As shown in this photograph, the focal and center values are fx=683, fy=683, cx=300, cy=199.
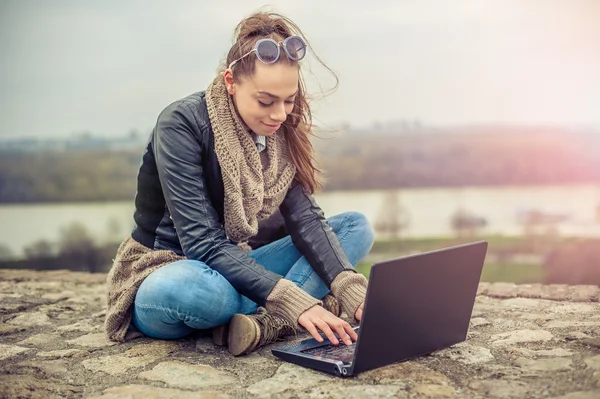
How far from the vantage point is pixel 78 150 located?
740 centimetres

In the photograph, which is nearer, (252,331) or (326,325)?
(326,325)

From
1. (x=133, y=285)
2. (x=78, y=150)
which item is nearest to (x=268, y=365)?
(x=133, y=285)

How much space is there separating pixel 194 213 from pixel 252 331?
1.44ft

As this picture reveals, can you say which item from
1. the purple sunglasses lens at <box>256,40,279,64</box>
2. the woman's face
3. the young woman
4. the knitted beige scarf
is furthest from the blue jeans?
the purple sunglasses lens at <box>256,40,279,64</box>

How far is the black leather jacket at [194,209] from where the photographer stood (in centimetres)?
225

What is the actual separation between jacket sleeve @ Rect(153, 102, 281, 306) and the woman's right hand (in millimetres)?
159

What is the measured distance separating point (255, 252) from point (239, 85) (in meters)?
0.75

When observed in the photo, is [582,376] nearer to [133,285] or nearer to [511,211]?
[133,285]

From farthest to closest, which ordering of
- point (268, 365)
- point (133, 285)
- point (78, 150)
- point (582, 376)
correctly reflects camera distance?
point (78, 150) < point (133, 285) < point (268, 365) < point (582, 376)

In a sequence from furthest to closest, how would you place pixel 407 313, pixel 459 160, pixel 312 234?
1. pixel 459 160
2. pixel 312 234
3. pixel 407 313

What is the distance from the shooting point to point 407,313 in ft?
6.40

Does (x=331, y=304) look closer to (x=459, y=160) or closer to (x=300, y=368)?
(x=300, y=368)

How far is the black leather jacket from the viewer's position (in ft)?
7.39

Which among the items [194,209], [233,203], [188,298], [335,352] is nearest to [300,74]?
[233,203]
